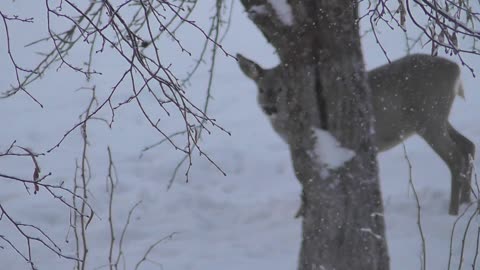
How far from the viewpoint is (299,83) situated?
9.96 ft

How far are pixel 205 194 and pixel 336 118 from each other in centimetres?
345

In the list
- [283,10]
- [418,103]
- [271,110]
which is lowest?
[283,10]

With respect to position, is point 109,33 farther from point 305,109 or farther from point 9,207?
point 305,109

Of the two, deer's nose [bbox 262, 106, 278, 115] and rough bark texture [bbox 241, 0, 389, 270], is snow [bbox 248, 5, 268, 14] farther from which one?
deer's nose [bbox 262, 106, 278, 115]

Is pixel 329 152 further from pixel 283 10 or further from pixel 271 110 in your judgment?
pixel 271 110

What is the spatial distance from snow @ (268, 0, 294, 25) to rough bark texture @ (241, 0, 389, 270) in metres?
0.02

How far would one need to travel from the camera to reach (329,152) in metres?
3.01

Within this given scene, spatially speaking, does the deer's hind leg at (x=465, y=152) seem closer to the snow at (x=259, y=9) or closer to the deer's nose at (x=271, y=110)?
the deer's nose at (x=271, y=110)

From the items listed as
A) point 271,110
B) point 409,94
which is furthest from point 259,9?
point 409,94

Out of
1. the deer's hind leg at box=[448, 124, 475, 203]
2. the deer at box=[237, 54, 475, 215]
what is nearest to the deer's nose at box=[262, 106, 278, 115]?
the deer at box=[237, 54, 475, 215]

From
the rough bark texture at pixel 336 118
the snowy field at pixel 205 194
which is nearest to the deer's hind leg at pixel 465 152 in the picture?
the snowy field at pixel 205 194

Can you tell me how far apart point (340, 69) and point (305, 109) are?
0.79 ft

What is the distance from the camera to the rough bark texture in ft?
9.75

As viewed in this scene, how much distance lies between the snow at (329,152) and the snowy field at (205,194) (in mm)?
712
